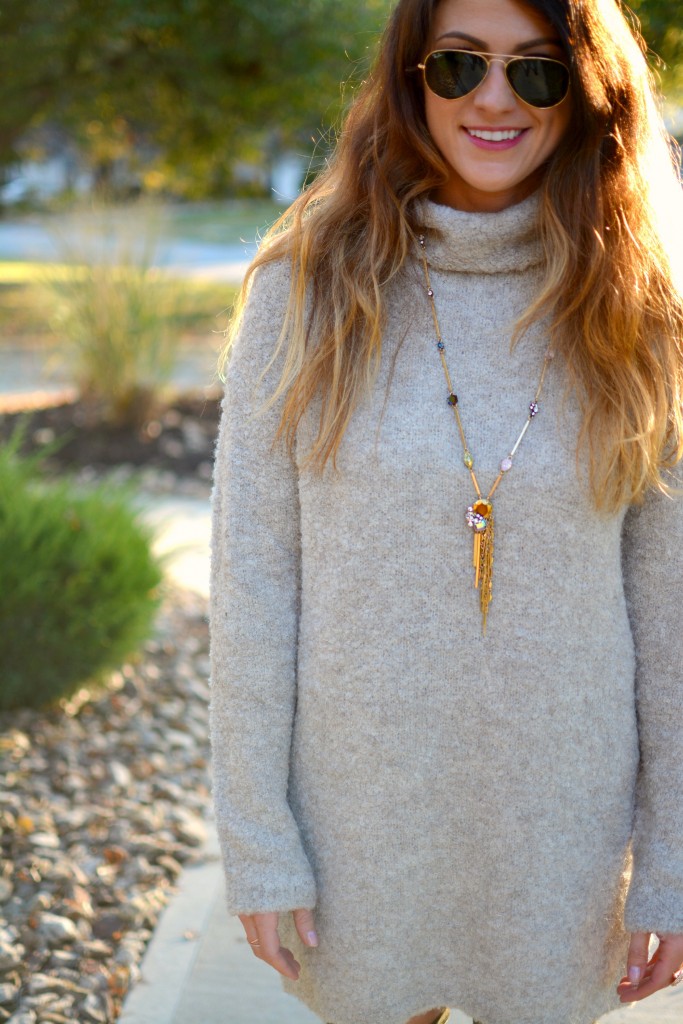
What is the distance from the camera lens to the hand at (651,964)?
5.02ft

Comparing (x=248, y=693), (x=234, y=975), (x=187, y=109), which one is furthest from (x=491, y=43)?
(x=187, y=109)

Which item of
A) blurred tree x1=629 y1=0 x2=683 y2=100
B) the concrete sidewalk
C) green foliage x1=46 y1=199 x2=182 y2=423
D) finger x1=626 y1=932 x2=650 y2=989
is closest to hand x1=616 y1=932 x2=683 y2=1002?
finger x1=626 y1=932 x2=650 y2=989

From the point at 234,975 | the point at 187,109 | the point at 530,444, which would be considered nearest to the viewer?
the point at 530,444

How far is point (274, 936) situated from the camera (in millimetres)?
1537

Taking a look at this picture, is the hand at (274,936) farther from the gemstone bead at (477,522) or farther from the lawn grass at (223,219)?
the lawn grass at (223,219)

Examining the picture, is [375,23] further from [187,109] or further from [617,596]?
[617,596]

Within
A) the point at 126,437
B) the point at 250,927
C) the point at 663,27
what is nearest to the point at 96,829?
the point at 250,927

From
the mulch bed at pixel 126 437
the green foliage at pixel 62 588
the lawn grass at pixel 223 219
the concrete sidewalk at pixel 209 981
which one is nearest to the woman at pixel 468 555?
the concrete sidewalk at pixel 209 981

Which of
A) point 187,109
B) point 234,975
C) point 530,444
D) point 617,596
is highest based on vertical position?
point 530,444

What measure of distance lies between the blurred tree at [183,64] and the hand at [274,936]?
7.93 metres

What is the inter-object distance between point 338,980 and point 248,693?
1.45ft

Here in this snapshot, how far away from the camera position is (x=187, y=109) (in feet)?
33.6

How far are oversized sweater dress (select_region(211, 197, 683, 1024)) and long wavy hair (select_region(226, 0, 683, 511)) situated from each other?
1.2 inches

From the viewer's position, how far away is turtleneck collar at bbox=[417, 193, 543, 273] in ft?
5.10
